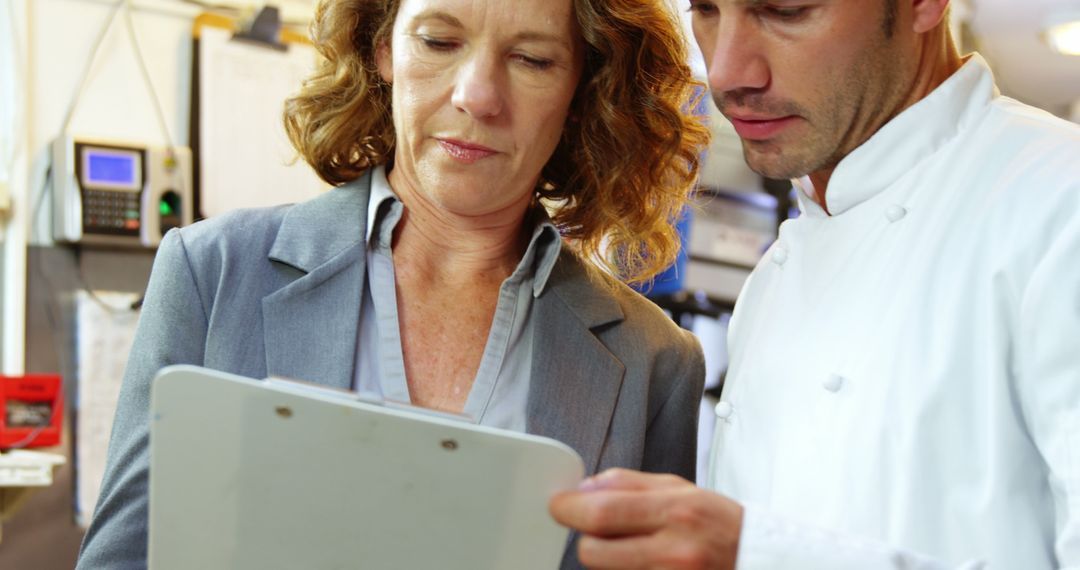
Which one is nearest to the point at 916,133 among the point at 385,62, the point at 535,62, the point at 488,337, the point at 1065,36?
the point at 535,62

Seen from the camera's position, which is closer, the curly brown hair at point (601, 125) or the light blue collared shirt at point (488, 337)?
the light blue collared shirt at point (488, 337)

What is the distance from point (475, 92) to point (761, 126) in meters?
0.34

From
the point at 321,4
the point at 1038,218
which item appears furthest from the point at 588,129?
the point at 1038,218

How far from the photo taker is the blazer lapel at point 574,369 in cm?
141

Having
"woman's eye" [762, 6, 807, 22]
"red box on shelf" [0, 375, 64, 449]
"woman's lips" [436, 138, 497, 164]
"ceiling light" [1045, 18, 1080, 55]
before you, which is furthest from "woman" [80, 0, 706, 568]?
"ceiling light" [1045, 18, 1080, 55]

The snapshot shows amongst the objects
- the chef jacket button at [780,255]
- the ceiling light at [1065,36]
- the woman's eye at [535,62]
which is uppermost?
the woman's eye at [535,62]

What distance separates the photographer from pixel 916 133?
4.10ft

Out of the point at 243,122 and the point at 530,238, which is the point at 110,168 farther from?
the point at 530,238

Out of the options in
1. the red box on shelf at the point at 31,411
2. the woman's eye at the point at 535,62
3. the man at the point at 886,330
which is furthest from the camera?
the red box on shelf at the point at 31,411

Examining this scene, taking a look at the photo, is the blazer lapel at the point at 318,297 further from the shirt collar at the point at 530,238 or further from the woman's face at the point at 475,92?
the woman's face at the point at 475,92

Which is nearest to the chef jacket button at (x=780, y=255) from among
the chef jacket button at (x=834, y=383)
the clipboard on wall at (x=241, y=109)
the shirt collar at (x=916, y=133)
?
the shirt collar at (x=916, y=133)

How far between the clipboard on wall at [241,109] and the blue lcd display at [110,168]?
7.5 inches

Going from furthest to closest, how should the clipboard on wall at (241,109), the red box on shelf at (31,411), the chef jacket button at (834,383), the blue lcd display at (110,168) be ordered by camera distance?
the clipboard on wall at (241,109) < the blue lcd display at (110,168) < the red box on shelf at (31,411) < the chef jacket button at (834,383)

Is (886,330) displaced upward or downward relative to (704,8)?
downward
